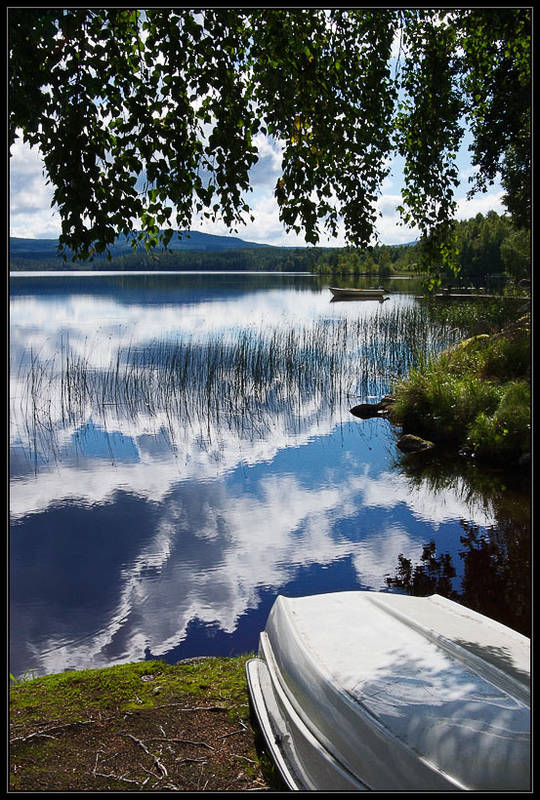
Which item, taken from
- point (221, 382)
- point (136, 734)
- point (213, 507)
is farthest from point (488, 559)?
point (221, 382)

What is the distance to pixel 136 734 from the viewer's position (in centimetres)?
353

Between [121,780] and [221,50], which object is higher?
[221,50]

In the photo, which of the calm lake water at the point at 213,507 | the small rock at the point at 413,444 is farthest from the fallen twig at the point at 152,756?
the small rock at the point at 413,444

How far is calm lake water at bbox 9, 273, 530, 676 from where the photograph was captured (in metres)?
6.08

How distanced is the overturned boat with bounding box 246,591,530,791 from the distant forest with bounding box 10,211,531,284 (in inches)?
108

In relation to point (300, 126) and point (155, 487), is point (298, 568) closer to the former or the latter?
point (155, 487)

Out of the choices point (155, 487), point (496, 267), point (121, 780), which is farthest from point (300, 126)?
point (496, 267)

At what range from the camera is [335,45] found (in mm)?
4422

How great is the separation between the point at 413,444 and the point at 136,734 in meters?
9.60

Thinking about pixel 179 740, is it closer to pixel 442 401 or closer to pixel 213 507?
pixel 213 507

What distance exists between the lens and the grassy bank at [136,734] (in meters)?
3.11

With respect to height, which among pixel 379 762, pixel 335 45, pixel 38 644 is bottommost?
pixel 38 644

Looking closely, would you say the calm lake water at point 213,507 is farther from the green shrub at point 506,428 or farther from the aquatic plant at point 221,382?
the green shrub at point 506,428

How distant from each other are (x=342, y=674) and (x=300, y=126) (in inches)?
133
